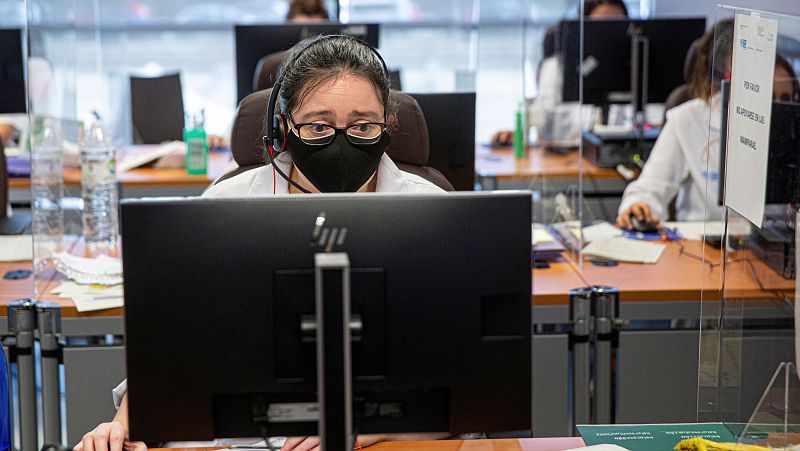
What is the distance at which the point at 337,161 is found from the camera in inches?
69.7

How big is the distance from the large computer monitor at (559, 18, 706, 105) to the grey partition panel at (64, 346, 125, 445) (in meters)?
2.44

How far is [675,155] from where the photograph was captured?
3.68 m

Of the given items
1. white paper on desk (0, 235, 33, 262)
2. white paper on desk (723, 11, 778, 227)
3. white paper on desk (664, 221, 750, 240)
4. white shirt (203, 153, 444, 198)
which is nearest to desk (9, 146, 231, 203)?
white paper on desk (0, 235, 33, 262)

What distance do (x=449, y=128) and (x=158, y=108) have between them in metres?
2.42

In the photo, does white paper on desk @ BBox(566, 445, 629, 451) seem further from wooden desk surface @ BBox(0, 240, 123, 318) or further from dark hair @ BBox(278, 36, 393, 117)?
wooden desk surface @ BBox(0, 240, 123, 318)

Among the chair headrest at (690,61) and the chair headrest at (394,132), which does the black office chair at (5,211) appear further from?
the chair headrest at (690,61)

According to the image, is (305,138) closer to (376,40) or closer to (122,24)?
(376,40)

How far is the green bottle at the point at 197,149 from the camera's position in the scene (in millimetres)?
4043

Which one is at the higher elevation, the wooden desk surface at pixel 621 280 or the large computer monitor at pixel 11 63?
the large computer monitor at pixel 11 63

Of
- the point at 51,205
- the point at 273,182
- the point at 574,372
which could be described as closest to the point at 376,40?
the point at 51,205

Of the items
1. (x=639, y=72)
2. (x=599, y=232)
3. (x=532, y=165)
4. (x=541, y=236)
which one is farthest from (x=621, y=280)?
(x=639, y=72)

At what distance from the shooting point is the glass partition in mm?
1581

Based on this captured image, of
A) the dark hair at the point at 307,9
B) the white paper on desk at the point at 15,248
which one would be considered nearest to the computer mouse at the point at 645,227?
the white paper on desk at the point at 15,248

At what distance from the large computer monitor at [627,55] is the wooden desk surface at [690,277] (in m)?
1.39
